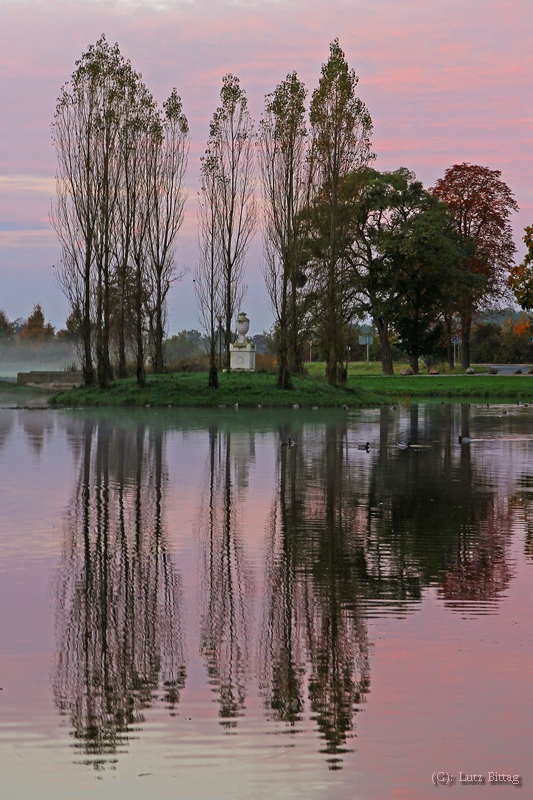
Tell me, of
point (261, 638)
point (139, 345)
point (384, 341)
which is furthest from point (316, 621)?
point (384, 341)

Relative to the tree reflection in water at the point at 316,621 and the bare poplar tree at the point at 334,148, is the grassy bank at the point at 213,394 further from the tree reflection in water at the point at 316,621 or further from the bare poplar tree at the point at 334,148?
the tree reflection in water at the point at 316,621

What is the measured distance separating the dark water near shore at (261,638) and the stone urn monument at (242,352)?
33.6 meters

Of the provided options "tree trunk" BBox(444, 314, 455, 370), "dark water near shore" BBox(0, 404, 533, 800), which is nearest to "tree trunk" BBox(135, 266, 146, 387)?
"dark water near shore" BBox(0, 404, 533, 800)

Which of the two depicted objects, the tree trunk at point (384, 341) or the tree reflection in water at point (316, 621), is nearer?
the tree reflection in water at point (316, 621)

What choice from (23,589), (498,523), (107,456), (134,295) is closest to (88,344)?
(134,295)

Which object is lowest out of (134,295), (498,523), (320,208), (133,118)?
(498,523)

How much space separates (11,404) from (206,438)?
2406cm

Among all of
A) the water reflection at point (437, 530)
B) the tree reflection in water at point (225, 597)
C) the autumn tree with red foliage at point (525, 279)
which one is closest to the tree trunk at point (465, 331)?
the autumn tree with red foliage at point (525, 279)

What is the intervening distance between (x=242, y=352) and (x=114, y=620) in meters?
42.8

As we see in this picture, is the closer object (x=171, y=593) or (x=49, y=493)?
(x=171, y=593)

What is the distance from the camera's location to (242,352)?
164ft

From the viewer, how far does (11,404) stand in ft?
159

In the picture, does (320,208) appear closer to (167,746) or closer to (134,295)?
(134,295)

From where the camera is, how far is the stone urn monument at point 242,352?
49.7 m
